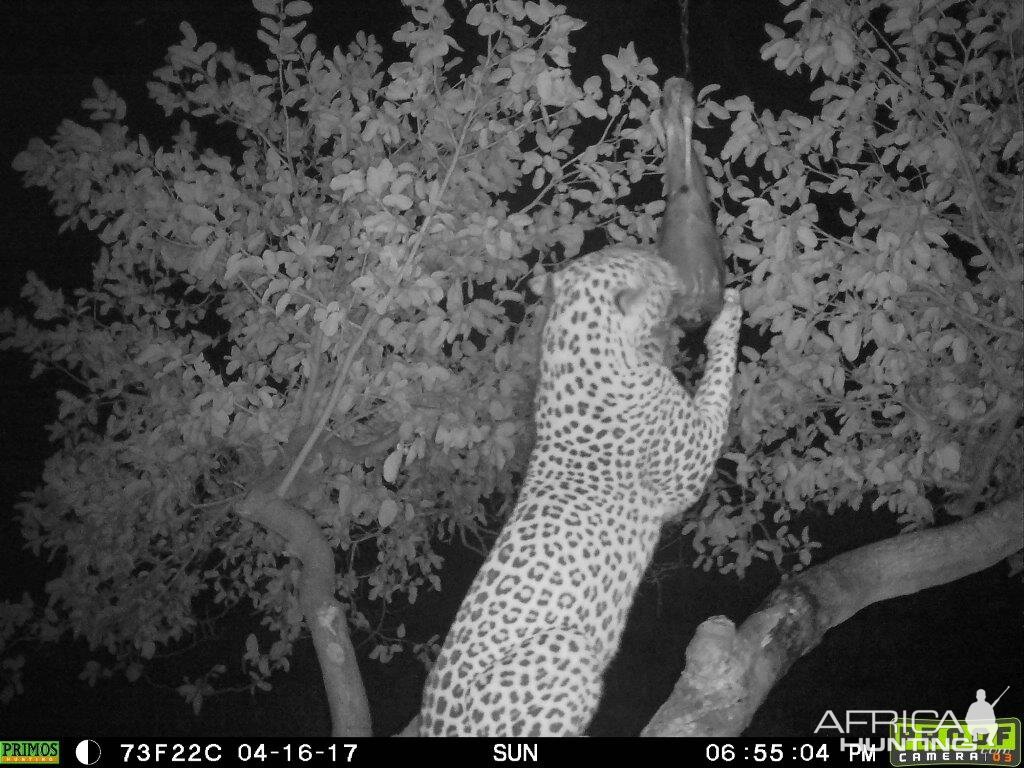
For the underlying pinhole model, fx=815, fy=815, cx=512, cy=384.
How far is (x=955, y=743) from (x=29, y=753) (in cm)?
313

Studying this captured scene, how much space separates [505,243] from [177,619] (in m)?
2.89

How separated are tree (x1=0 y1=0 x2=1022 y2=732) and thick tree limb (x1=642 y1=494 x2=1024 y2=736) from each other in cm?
11

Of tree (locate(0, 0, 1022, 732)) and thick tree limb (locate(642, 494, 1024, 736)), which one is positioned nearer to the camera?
thick tree limb (locate(642, 494, 1024, 736))

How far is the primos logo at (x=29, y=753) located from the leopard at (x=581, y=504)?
59.0 inches

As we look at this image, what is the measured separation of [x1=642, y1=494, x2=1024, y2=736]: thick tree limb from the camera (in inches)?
88.4

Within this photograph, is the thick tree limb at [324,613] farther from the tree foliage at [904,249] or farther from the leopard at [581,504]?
the tree foliage at [904,249]

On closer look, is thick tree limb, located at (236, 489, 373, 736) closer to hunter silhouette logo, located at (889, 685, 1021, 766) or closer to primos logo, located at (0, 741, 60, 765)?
primos logo, located at (0, 741, 60, 765)

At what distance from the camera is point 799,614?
2.47 m

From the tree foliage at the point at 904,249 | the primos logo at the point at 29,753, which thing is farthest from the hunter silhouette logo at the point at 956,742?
the primos logo at the point at 29,753

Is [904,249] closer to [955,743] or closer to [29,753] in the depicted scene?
[955,743]

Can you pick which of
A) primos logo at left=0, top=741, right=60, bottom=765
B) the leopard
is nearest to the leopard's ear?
the leopard

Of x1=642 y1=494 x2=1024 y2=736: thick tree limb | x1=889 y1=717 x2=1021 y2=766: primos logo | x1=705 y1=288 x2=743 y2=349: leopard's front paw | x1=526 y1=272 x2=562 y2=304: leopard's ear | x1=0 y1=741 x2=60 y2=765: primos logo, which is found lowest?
x1=889 y1=717 x2=1021 y2=766: primos logo

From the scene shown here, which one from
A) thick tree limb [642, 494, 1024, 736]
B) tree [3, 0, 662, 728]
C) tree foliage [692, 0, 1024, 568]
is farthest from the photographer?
tree [3, 0, 662, 728]

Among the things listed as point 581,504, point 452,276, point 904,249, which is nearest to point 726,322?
point 904,249
